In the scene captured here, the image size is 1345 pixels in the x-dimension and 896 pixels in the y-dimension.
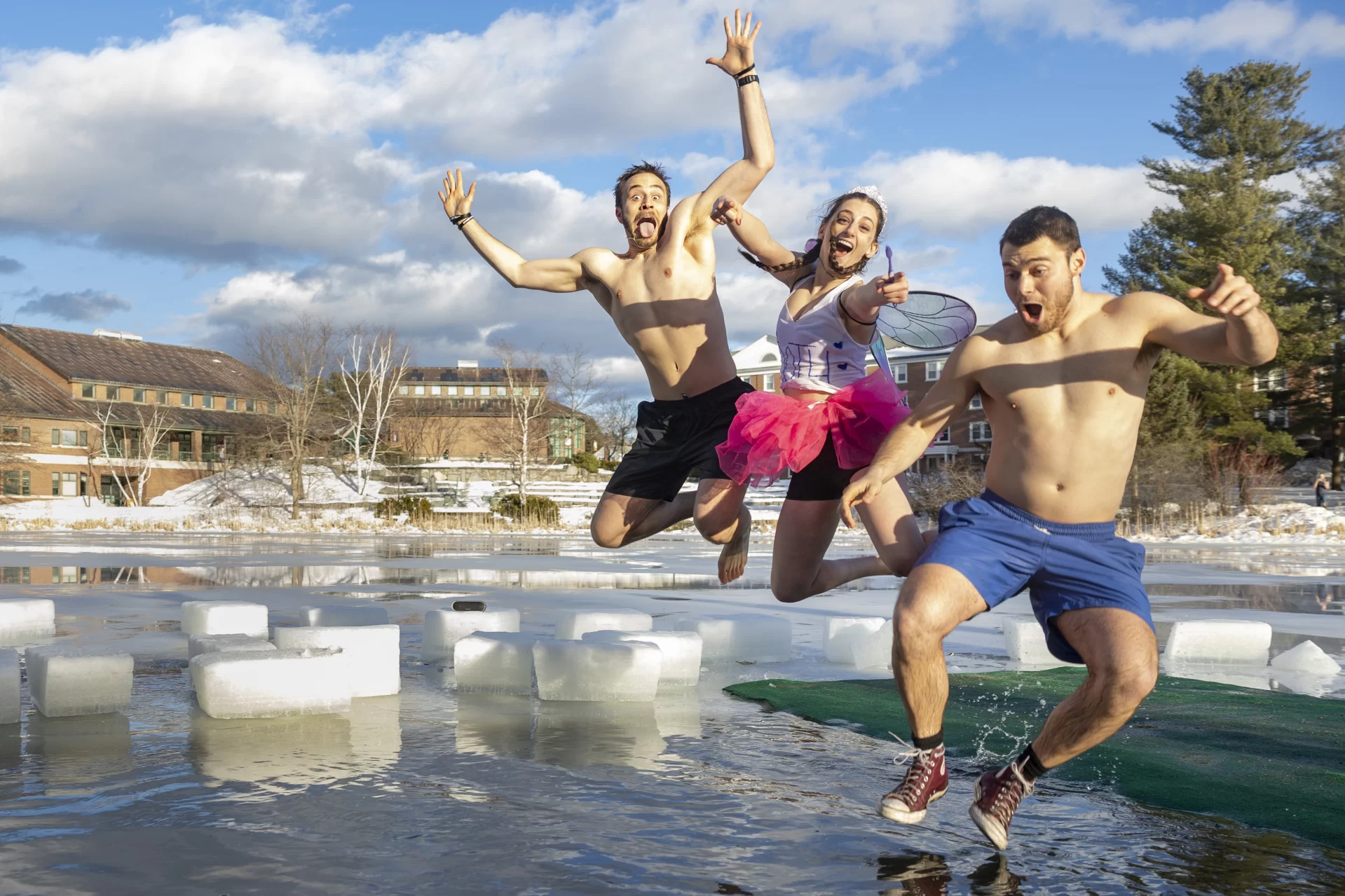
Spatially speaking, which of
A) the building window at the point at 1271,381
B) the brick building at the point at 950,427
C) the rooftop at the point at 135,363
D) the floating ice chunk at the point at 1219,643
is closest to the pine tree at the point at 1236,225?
the building window at the point at 1271,381

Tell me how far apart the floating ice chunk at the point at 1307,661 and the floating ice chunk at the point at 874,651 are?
2.72 metres

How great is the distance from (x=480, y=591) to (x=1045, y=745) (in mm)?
10353

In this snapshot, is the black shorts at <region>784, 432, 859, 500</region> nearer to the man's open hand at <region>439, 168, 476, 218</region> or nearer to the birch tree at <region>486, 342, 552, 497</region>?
the man's open hand at <region>439, 168, 476, 218</region>

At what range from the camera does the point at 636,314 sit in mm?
6219

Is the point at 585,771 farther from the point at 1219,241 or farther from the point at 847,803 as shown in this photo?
the point at 1219,241

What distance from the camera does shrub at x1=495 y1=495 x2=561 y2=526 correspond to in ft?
113

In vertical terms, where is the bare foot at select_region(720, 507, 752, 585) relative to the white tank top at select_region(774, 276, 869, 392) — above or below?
below

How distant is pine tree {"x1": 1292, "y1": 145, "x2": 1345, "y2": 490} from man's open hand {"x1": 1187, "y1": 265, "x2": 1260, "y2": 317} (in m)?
43.8

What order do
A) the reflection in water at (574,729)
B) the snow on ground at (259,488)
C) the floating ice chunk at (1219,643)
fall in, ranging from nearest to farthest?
the reflection in water at (574,729) → the floating ice chunk at (1219,643) → the snow on ground at (259,488)

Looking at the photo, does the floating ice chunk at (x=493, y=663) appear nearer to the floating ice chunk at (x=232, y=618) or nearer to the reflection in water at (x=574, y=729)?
the reflection in water at (x=574, y=729)

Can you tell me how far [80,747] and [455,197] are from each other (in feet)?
11.2

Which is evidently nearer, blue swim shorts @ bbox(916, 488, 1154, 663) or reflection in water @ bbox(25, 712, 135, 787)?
blue swim shorts @ bbox(916, 488, 1154, 663)

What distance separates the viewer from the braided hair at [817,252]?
5426mm

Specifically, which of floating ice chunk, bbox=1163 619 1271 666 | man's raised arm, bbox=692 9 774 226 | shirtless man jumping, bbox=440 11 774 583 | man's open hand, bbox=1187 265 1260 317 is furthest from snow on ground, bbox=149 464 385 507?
man's open hand, bbox=1187 265 1260 317
